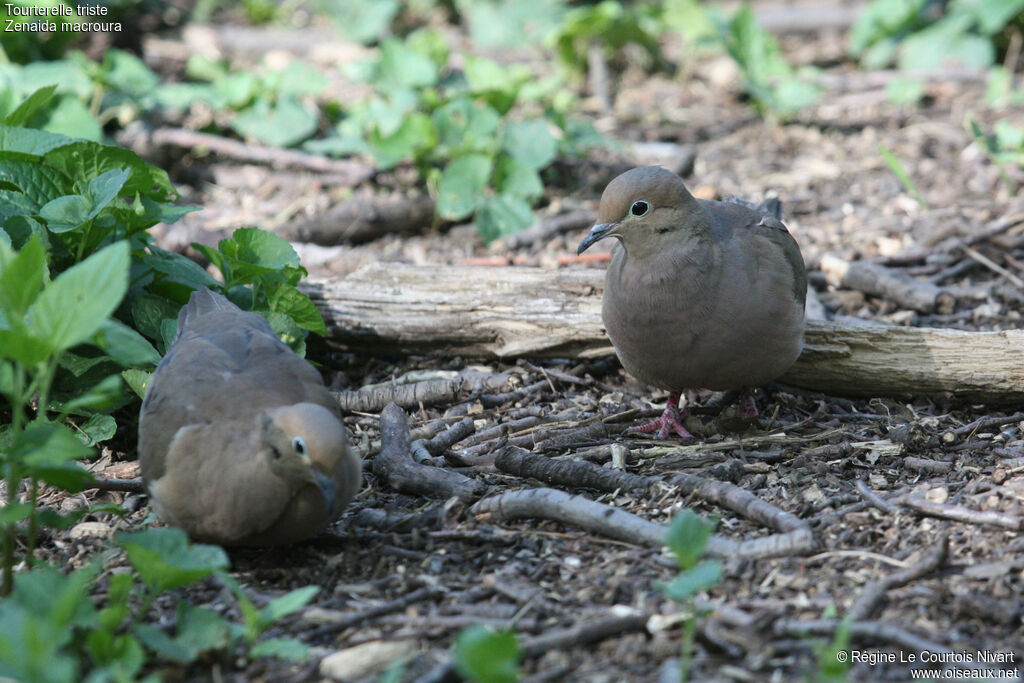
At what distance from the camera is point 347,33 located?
9.69 metres

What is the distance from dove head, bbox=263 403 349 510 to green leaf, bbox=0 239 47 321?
0.84m

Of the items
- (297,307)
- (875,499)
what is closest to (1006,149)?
(875,499)

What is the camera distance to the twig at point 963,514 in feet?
11.6

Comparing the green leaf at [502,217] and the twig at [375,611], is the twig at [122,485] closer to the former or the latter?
the twig at [375,611]

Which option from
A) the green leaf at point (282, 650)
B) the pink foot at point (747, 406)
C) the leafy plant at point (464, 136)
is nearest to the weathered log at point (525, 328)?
the pink foot at point (747, 406)

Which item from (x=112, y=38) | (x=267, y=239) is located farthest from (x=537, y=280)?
(x=112, y=38)

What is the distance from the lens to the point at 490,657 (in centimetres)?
243

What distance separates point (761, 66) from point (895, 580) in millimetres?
5658

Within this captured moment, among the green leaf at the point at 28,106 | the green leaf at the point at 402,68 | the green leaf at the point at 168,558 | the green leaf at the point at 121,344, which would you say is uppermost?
the green leaf at the point at 402,68

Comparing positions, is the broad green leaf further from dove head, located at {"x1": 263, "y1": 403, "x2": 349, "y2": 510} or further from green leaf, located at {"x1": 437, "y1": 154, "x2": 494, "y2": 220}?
green leaf, located at {"x1": 437, "y1": 154, "x2": 494, "y2": 220}

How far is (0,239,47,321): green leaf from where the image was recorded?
295cm

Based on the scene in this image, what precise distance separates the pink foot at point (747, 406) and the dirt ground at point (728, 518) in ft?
0.25

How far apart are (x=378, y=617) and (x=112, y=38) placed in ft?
22.7

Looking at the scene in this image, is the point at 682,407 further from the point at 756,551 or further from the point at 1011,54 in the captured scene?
the point at 1011,54
